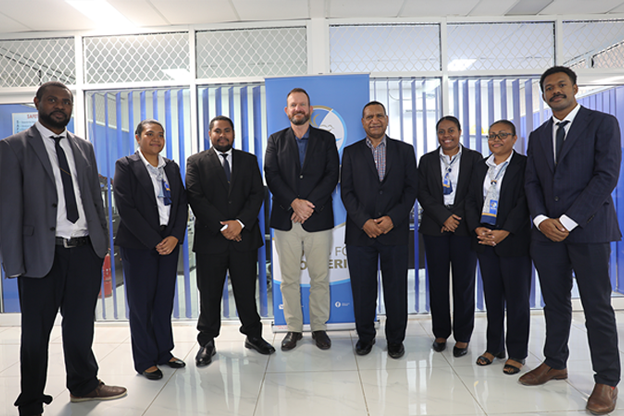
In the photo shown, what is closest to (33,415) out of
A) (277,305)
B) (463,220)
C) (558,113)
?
(277,305)

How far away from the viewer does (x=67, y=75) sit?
409cm

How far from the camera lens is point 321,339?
327cm

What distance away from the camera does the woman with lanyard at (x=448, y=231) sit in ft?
9.78

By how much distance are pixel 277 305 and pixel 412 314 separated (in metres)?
1.42

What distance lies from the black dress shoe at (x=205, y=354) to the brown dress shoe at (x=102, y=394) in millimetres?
563

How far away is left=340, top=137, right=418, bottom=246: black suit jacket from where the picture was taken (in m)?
3.01

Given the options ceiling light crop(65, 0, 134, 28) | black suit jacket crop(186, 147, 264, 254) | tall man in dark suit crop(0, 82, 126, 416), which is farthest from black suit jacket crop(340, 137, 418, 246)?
ceiling light crop(65, 0, 134, 28)

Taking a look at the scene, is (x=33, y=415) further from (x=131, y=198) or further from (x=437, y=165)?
(x=437, y=165)

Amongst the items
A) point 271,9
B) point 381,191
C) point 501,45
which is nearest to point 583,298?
point 381,191

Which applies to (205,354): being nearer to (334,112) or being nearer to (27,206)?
(27,206)

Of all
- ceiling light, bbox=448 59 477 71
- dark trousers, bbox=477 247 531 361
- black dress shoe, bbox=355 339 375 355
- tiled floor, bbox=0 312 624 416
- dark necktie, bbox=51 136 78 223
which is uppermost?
ceiling light, bbox=448 59 477 71

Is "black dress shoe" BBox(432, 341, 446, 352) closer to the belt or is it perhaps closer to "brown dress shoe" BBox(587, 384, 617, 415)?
"brown dress shoe" BBox(587, 384, 617, 415)

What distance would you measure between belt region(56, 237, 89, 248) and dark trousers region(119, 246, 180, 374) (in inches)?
14.9

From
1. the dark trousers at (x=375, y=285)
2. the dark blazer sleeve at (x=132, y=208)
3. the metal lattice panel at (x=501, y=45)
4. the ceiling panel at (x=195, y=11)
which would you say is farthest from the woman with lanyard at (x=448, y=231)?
the ceiling panel at (x=195, y=11)
